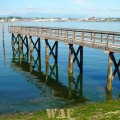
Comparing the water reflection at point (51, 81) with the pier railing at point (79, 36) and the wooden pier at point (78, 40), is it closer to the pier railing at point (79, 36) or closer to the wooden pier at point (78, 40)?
the wooden pier at point (78, 40)

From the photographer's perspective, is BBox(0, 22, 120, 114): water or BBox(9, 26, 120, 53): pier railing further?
BBox(9, 26, 120, 53): pier railing

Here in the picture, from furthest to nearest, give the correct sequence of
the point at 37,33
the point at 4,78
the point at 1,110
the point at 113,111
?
the point at 37,33 → the point at 4,78 → the point at 1,110 → the point at 113,111

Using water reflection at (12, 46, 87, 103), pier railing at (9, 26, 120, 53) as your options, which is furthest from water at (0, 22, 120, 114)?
pier railing at (9, 26, 120, 53)

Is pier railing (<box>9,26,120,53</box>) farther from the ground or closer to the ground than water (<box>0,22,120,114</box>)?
farther from the ground

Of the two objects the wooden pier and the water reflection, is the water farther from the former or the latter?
the wooden pier

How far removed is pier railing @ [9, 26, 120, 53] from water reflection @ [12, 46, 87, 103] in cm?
361

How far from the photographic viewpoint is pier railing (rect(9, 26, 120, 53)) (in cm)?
2258

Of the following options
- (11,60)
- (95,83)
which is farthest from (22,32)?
(95,83)

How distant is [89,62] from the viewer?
40.1 meters

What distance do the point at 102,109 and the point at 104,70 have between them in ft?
60.6

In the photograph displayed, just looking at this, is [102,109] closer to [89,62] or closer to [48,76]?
[48,76]

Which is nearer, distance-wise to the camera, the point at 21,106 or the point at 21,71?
the point at 21,106

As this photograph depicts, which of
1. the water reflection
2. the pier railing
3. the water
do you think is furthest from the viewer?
the water reflection

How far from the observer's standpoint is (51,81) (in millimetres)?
28578
